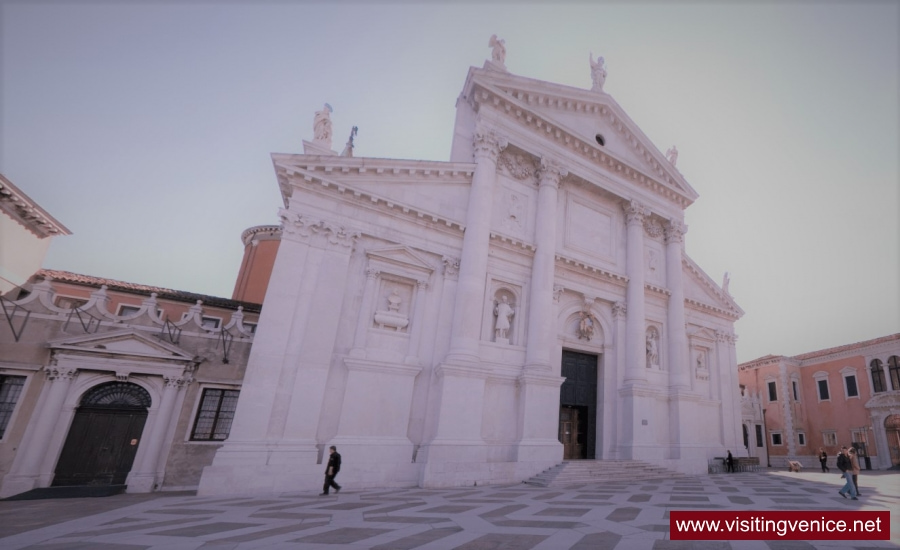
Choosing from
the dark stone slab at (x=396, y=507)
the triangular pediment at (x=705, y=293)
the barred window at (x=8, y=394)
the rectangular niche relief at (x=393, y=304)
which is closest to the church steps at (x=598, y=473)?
the dark stone slab at (x=396, y=507)

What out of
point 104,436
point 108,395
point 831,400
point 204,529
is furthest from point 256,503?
point 831,400

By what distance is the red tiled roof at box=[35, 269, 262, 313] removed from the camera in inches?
711

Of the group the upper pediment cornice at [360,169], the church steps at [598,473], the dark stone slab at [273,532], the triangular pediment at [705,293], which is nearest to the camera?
the dark stone slab at [273,532]

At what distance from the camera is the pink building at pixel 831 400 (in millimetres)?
30172

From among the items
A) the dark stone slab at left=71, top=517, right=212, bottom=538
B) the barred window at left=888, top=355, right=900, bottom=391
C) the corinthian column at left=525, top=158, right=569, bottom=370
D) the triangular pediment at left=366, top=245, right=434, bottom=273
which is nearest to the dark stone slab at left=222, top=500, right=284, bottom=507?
the dark stone slab at left=71, top=517, right=212, bottom=538

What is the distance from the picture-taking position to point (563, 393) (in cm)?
1806

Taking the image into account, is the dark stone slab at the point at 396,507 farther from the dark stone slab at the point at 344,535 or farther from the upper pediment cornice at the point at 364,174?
the upper pediment cornice at the point at 364,174

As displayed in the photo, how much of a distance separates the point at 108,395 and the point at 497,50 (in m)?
20.4

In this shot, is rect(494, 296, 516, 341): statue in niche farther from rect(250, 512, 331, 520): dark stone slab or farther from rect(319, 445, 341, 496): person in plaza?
rect(250, 512, 331, 520): dark stone slab

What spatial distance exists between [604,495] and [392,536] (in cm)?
723

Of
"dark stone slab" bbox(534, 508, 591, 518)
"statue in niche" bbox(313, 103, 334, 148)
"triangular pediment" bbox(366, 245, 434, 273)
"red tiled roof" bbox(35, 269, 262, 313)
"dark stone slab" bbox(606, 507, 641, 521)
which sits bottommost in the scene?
"dark stone slab" bbox(534, 508, 591, 518)

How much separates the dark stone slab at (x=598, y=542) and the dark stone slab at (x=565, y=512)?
177cm

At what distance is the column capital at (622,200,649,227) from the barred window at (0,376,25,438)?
81.5 feet

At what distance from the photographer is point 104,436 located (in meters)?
13.6
